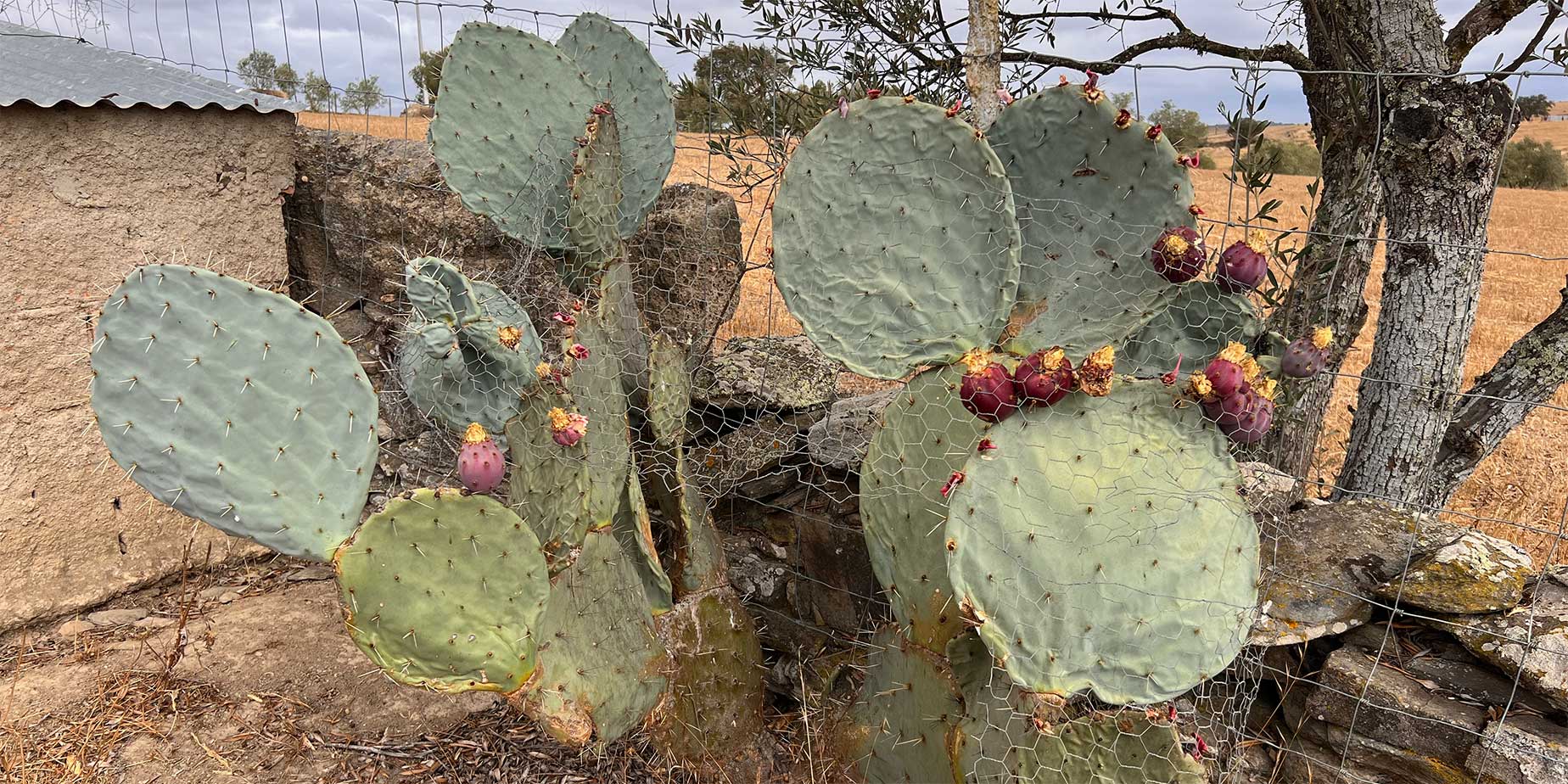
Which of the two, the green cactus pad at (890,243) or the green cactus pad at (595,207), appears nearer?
the green cactus pad at (890,243)

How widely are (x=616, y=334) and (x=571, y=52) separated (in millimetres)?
962

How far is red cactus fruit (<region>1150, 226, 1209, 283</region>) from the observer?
75.5 inches

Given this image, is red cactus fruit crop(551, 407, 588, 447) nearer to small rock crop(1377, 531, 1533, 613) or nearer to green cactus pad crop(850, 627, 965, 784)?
green cactus pad crop(850, 627, 965, 784)

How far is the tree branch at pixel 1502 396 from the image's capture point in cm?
259

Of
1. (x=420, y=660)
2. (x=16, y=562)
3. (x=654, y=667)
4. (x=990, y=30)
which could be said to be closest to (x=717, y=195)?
(x=990, y=30)

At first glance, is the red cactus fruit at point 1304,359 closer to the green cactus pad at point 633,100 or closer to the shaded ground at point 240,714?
the shaded ground at point 240,714

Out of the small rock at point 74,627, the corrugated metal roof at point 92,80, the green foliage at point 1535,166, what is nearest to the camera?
the corrugated metal roof at point 92,80

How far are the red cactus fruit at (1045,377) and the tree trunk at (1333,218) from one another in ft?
3.31

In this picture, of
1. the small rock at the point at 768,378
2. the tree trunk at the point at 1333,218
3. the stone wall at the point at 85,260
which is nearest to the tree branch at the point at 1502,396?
the tree trunk at the point at 1333,218

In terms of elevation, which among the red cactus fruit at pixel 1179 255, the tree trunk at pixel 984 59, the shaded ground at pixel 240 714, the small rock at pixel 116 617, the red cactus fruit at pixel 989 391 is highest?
the tree trunk at pixel 984 59

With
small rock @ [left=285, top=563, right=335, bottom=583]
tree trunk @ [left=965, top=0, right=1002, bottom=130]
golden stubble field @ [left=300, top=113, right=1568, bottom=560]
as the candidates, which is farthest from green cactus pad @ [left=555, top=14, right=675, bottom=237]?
small rock @ [left=285, top=563, right=335, bottom=583]

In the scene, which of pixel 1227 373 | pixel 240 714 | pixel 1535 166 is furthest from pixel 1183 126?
pixel 1535 166

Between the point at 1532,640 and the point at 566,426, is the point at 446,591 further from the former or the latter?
the point at 1532,640

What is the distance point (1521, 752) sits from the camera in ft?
6.14
